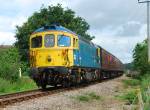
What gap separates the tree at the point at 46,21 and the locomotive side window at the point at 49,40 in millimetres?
41345

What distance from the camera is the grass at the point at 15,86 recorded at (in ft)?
96.7

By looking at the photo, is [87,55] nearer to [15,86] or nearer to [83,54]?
[83,54]

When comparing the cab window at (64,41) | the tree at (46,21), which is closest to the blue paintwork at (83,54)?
the cab window at (64,41)

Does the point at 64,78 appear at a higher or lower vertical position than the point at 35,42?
lower

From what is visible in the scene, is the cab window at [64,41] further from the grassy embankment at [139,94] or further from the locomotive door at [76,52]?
the grassy embankment at [139,94]

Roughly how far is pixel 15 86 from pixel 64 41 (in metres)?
7.78

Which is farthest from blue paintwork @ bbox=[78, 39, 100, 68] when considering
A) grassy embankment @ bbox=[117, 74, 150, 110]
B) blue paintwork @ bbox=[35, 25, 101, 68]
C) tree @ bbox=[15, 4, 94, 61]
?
tree @ bbox=[15, 4, 94, 61]

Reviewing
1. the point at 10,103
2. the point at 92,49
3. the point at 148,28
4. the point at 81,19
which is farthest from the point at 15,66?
the point at 81,19

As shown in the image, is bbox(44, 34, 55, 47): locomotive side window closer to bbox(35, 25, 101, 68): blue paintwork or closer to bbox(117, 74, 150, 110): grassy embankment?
bbox(35, 25, 101, 68): blue paintwork

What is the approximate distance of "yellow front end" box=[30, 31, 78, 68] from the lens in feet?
84.1

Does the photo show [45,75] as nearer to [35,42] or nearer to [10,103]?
[35,42]

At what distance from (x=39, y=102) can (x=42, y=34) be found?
8.83 meters

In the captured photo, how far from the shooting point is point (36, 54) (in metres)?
26.1

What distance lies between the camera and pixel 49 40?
2616 centimetres
